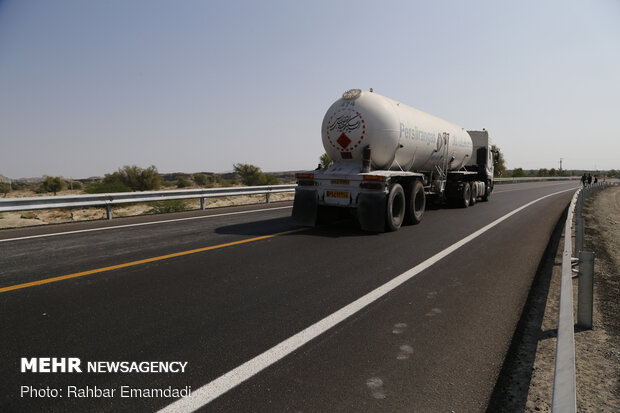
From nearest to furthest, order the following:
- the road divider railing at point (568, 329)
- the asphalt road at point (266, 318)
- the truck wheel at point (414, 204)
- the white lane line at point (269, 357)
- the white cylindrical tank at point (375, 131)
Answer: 1. the road divider railing at point (568, 329)
2. the white lane line at point (269, 357)
3. the asphalt road at point (266, 318)
4. the white cylindrical tank at point (375, 131)
5. the truck wheel at point (414, 204)

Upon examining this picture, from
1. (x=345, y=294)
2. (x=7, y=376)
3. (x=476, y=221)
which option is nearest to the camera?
(x=7, y=376)

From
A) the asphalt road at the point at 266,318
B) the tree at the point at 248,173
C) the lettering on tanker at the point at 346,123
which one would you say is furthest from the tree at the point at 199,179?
the asphalt road at the point at 266,318

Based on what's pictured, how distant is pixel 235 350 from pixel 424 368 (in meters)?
1.50

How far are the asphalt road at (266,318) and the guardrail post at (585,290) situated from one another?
1.78 ft

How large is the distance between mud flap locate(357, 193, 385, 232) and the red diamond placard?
1.50 meters

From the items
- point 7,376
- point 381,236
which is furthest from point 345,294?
point 381,236

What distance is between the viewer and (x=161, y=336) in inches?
117

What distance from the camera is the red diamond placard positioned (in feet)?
28.2

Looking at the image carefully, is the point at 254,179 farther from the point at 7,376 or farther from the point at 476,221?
the point at 7,376

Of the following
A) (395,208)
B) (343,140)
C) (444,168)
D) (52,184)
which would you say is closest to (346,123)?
(343,140)

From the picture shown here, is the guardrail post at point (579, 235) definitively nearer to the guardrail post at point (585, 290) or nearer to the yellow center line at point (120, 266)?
the guardrail post at point (585, 290)

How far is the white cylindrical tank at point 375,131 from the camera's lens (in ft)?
27.5

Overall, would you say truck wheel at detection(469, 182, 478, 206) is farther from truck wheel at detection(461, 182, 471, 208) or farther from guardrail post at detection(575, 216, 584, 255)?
guardrail post at detection(575, 216, 584, 255)
